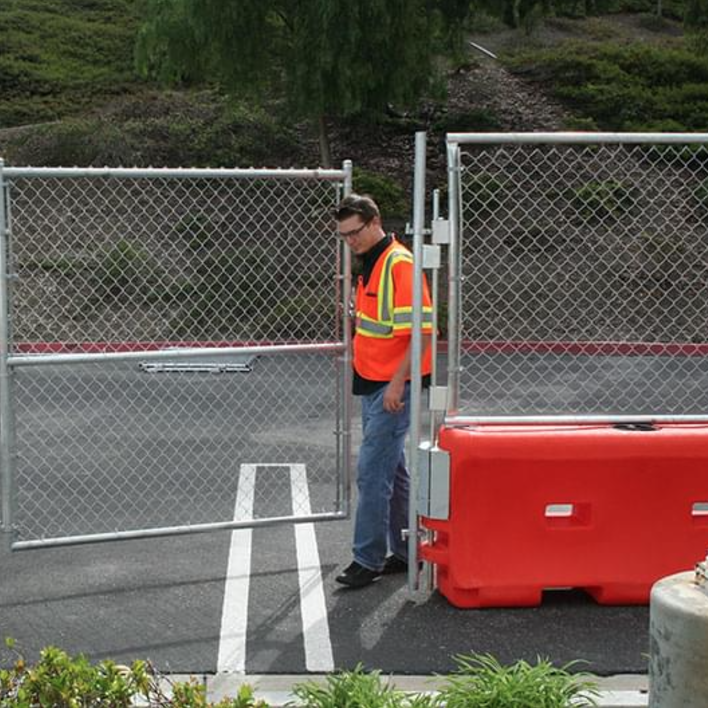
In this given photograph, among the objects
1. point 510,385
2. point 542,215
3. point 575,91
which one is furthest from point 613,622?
point 575,91

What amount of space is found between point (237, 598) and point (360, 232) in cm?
200

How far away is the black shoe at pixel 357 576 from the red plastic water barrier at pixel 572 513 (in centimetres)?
49

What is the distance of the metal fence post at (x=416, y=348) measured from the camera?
209 inches

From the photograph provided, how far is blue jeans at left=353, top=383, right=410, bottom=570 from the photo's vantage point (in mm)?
5809

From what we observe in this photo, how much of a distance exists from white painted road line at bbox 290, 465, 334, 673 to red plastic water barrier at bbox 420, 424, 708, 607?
671 millimetres

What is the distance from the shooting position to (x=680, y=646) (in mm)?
3172

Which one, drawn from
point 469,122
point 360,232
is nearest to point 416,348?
point 360,232

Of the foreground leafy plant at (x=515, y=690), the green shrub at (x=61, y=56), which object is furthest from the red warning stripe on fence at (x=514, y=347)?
the foreground leafy plant at (x=515, y=690)

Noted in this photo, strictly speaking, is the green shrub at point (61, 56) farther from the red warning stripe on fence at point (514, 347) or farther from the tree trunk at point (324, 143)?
the red warning stripe on fence at point (514, 347)

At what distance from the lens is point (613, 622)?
17.6 feet

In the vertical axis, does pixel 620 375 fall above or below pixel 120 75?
below

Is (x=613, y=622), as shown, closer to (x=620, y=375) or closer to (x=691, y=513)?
(x=691, y=513)

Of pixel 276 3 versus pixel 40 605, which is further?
pixel 276 3

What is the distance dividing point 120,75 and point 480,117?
10.0m
